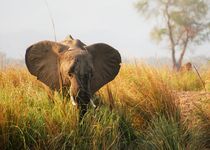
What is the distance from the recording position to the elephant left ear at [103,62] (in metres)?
5.46

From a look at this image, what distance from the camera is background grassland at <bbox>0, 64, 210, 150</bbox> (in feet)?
12.7

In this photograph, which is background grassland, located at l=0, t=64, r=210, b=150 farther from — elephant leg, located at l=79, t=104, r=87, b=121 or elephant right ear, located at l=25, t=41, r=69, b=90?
elephant right ear, located at l=25, t=41, r=69, b=90

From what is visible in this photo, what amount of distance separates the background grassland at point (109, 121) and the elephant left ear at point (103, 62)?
0.18 meters

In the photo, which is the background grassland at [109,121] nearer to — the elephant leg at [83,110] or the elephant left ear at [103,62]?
the elephant leg at [83,110]

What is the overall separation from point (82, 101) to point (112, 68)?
132 centimetres

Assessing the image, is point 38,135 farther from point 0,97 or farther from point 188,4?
point 188,4

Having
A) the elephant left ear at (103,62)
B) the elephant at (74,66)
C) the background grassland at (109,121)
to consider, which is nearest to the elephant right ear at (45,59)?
the elephant at (74,66)

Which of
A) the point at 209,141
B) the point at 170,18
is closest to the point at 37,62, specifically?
the point at 209,141

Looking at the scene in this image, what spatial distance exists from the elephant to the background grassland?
0.54 ft

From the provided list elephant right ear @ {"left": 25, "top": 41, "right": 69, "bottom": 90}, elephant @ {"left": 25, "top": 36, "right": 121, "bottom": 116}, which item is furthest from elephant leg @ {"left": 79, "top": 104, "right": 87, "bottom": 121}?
elephant right ear @ {"left": 25, "top": 41, "right": 69, "bottom": 90}

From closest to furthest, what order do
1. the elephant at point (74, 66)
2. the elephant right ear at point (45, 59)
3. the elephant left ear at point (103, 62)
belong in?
the elephant at point (74, 66)
the elephant right ear at point (45, 59)
the elephant left ear at point (103, 62)

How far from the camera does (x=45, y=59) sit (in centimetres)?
531

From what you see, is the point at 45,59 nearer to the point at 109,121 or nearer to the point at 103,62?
the point at 103,62

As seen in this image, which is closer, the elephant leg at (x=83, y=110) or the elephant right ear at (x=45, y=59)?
the elephant leg at (x=83, y=110)
